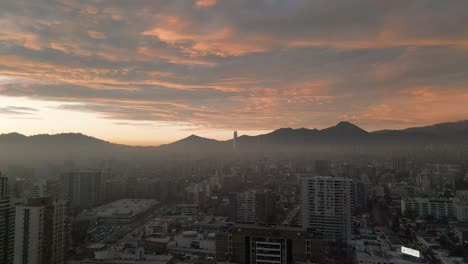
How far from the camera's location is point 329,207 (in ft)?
27.6

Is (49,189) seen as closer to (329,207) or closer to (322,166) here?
(329,207)

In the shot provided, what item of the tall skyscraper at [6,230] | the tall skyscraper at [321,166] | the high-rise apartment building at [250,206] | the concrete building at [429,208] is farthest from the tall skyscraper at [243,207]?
the tall skyscraper at [6,230]

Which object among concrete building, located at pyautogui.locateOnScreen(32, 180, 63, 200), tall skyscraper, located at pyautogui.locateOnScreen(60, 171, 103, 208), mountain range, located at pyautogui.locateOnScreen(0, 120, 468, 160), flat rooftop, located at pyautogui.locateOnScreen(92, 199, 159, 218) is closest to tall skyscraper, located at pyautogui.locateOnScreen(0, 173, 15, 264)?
concrete building, located at pyautogui.locateOnScreen(32, 180, 63, 200)

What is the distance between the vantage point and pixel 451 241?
7.53 meters

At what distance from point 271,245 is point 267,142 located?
1041 centimetres

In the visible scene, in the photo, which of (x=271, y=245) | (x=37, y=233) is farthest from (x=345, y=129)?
(x=37, y=233)

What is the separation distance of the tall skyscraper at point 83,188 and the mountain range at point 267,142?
1433 mm

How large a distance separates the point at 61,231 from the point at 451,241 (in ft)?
25.7

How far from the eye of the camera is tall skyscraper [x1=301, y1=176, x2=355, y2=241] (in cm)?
814

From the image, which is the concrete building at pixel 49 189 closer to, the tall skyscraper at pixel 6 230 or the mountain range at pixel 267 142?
the mountain range at pixel 267 142

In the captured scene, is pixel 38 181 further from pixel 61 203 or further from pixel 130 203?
pixel 61 203

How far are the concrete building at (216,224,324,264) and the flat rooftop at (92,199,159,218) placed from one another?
22.4 feet

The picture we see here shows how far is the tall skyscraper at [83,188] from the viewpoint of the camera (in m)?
12.0

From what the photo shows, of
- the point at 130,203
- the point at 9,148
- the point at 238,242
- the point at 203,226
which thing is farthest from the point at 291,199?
the point at 9,148
